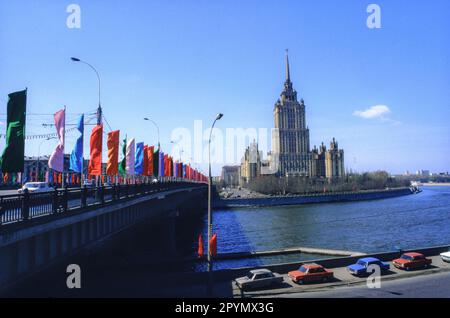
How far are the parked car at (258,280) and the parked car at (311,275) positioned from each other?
3.48 feet

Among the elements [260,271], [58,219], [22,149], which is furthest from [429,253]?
→ [22,149]

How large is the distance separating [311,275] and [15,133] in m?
18.3

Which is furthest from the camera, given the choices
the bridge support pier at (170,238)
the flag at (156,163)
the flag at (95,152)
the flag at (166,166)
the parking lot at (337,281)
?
the flag at (166,166)

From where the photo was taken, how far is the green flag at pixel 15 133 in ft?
40.3

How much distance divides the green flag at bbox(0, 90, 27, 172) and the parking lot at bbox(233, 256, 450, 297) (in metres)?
13.8

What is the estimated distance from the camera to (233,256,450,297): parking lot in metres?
20.1

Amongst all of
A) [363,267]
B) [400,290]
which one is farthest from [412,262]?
[400,290]

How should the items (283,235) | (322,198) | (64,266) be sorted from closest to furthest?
(64,266) < (283,235) < (322,198)

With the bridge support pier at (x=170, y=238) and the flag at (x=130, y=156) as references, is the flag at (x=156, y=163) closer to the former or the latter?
the bridge support pier at (x=170, y=238)

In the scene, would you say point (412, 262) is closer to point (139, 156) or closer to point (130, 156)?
point (130, 156)

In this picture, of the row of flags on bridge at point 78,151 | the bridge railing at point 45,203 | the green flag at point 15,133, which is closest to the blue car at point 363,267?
the bridge railing at point 45,203
